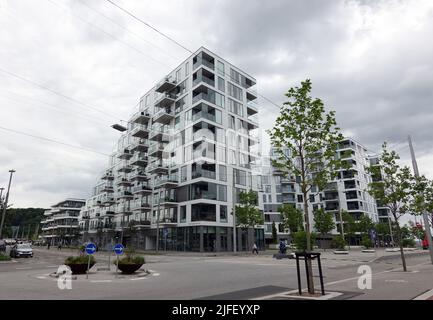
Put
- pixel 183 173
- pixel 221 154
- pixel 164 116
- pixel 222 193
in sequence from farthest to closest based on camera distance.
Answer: pixel 164 116, pixel 221 154, pixel 183 173, pixel 222 193

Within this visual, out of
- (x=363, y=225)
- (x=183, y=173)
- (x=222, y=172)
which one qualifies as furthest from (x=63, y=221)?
(x=363, y=225)

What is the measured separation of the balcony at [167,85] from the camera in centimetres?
5171

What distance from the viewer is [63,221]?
11356cm

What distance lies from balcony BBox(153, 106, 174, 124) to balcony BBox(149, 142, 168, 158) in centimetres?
444

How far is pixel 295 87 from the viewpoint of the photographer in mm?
10641

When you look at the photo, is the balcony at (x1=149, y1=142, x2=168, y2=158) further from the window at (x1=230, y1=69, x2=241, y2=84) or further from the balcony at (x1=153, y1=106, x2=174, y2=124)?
the window at (x1=230, y1=69, x2=241, y2=84)

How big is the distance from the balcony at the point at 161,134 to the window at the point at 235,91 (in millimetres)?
12051

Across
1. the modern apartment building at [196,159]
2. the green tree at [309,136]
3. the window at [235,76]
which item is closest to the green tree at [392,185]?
the green tree at [309,136]

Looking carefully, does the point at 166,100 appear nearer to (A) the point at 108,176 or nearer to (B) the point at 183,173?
(B) the point at 183,173

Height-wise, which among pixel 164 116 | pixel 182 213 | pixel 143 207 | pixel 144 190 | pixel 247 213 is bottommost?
pixel 247 213

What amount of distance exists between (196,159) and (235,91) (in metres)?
15.5
